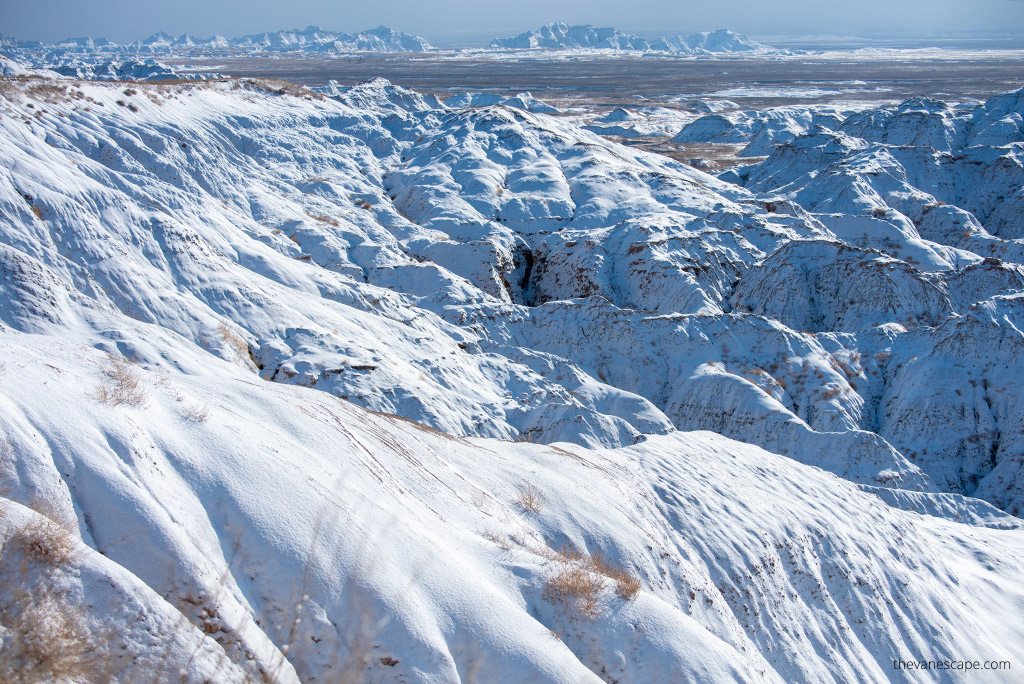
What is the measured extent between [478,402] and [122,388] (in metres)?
12.7

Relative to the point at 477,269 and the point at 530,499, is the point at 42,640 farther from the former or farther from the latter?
the point at 477,269

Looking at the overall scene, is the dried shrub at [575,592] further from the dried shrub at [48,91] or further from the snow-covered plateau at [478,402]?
the dried shrub at [48,91]

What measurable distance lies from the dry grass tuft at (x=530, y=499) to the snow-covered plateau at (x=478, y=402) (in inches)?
1.7

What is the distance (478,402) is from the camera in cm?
1878

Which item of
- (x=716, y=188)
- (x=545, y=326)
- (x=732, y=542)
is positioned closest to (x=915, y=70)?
(x=716, y=188)

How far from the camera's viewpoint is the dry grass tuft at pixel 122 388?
618 cm

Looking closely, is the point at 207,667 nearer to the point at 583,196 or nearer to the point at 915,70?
the point at 583,196

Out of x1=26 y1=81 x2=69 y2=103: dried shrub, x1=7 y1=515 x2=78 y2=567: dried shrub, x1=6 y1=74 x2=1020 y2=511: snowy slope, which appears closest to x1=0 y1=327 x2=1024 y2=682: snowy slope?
x1=7 y1=515 x2=78 y2=567: dried shrub

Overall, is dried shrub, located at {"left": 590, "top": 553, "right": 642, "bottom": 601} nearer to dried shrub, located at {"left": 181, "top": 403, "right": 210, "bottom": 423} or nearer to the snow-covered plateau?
the snow-covered plateau

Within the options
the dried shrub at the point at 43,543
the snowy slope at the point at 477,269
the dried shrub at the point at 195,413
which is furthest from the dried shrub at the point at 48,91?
the dried shrub at the point at 43,543

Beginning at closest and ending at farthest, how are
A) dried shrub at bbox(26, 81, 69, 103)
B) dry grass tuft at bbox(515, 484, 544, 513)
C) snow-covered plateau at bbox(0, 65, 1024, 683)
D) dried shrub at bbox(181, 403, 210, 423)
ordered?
1. snow-covered plateau at bbox(0, 65, 1024, 683)
2. dried shrub at bbox(181, 403, 210, 423)
3. dry grass tuft at bbox(515, 484, 544, 513)
4. dried shrub at bbox(26, 81, 69, 103)

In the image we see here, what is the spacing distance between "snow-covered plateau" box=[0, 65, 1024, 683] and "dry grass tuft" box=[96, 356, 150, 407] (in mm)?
59

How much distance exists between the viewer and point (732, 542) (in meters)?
10.6

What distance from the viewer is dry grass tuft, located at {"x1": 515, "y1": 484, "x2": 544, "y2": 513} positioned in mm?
8705
